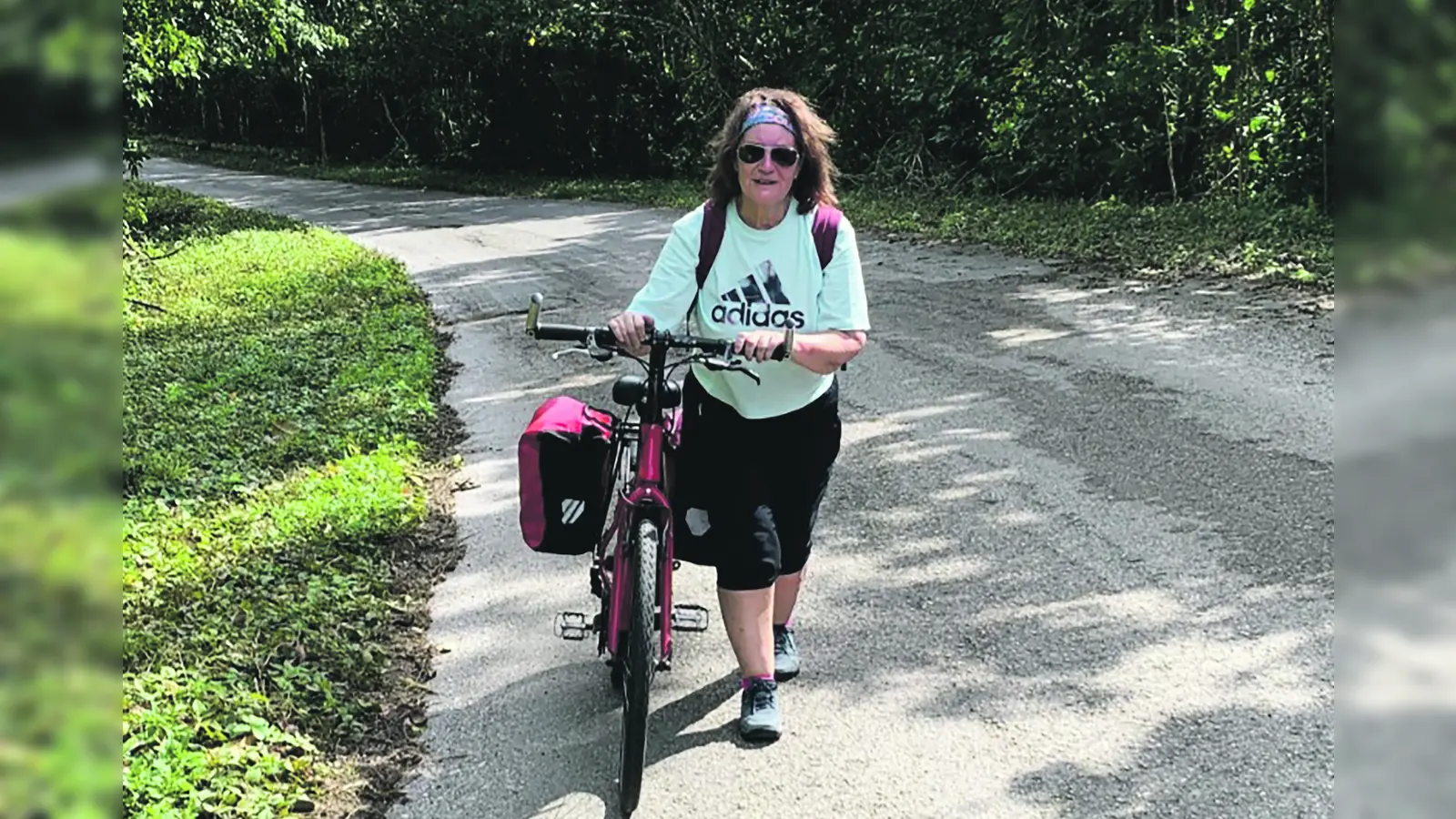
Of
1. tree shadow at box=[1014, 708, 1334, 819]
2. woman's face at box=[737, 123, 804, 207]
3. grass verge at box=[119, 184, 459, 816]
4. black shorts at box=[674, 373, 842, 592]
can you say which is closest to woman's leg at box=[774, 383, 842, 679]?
black shorts at box=[674, 373, 842, 592]

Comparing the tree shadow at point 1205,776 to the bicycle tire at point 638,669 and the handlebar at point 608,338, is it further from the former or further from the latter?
the handlebar at point 608,338

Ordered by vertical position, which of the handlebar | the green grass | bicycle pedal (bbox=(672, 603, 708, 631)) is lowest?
bicycle pedal (bbox=(672, 603, 708, 631))

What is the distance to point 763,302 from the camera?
3686 millimetres

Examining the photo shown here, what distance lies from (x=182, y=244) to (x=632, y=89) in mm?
12834

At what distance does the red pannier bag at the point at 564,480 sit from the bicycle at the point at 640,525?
62 mm

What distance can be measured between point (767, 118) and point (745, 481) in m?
1.06

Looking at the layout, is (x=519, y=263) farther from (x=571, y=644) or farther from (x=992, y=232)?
(x=571, y=644)

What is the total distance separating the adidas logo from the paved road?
1.29 metres

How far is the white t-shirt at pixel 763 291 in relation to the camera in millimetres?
3674

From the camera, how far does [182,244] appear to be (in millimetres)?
17266

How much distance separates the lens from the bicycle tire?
338 cm

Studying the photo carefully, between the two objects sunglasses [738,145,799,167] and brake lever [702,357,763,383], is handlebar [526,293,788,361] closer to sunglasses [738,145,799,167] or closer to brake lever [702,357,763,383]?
brake lever [702,357,763,383]

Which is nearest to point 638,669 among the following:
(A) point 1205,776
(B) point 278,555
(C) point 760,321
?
(C) point 760,321

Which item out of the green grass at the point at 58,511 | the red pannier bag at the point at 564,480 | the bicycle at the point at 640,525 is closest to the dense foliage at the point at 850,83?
the bicycle at the point at 640,525
